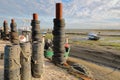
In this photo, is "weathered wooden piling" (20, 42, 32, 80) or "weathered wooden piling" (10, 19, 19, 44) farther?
"weathered wooden piling" (10, 19, 19, 44)

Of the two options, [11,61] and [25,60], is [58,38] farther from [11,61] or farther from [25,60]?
[11,61]

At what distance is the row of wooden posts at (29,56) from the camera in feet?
35.6

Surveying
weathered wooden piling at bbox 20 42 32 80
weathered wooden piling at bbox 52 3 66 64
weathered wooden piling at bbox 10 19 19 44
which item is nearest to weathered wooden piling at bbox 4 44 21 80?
weathered wooden piling at bbox 20 42 32 80

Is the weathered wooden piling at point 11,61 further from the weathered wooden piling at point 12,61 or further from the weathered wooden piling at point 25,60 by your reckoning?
the weathered wooden piling at point 25,60

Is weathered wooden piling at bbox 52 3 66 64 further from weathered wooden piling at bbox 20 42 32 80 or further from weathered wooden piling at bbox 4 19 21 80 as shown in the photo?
weathered wooden piling at bbox 4 19 21 80

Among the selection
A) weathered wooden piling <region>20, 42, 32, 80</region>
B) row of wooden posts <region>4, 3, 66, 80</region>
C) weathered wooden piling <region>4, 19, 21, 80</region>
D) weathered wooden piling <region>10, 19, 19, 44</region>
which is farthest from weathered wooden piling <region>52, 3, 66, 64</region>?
weathered wooden piling <region>10, 19, 19, 44</region>

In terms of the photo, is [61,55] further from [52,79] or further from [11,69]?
[11,69]

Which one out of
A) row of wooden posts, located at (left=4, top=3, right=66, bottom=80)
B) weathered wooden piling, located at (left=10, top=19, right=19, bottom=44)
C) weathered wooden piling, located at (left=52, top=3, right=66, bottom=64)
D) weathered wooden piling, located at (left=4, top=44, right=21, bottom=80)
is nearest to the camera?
weathered wooden piling, located at (left=4, top=44, right=21, bottom=80)

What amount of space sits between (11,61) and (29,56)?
59.0 inches

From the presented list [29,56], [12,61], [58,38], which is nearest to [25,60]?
[29,56]

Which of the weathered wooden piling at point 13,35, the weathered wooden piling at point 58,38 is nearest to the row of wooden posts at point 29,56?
the weathered wooden piling at point 58,38

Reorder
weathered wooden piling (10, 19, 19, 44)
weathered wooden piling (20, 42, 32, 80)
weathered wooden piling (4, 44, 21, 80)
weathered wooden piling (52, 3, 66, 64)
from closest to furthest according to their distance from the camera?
weathered wooden piling (4, 44, 21, 80) → weathered wooden piling (20, 42, 32, 80) → weathered wooden piling (52, 3, 66, 64) → weathered wooden piling (10, 19, 19, 44)

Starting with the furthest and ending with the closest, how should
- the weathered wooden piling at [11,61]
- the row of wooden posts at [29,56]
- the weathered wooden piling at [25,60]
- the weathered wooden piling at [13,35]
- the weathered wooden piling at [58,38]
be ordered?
the weathered wooden piling at [13,35], the weathered wooden piling at [58,38], the weathered wooden piling at [25,60], the row of wooden posts at [29,56], the weathered wooden piling at [11,61]

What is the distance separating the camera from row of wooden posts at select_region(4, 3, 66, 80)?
1085cm
